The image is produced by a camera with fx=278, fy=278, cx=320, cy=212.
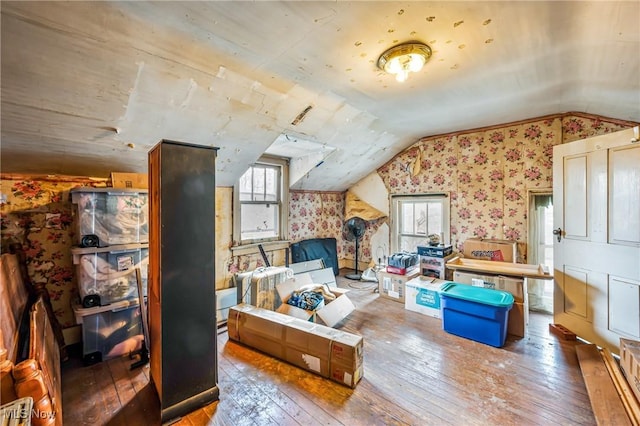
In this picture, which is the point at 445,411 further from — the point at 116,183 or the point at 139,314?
the point at 116,183

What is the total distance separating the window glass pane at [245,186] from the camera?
396cm

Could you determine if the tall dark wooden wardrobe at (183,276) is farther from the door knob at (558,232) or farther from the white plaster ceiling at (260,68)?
the door knob at (558,232)

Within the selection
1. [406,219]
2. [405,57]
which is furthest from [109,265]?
[406,219]

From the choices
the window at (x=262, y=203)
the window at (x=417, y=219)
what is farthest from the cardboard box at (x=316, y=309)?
the window at (x=417, y=219)

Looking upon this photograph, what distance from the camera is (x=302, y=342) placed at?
2254 millimetres

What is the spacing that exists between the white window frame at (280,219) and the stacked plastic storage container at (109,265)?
1.33m

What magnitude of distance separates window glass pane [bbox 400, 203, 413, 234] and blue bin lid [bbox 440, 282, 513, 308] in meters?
1.89

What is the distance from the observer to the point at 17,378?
1.38 meters

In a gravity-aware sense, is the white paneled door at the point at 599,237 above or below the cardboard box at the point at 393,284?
above

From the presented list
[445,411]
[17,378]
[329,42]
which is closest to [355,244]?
[445,411]

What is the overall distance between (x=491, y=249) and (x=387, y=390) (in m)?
2.71

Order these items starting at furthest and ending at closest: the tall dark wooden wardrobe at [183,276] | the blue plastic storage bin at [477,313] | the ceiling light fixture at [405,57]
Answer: the blue plastic storage bin at [477,313] < the ceiling light fixture at [405,57] < the tall dark wooden wardrobe at [183,276]

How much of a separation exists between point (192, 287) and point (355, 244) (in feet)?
13.3

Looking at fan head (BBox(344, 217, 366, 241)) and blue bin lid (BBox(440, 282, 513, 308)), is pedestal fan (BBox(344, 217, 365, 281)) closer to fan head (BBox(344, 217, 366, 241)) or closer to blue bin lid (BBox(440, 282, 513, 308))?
fan head (BBox(344, 217, 366, 241))
